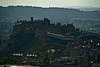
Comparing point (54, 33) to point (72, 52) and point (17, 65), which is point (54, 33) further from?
point (17, 65)

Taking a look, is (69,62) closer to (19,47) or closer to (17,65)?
(17,65)

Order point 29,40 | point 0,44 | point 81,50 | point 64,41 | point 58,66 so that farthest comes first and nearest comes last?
point 0,44, point 29,40, point 64,41, point 81,50, point 58,66

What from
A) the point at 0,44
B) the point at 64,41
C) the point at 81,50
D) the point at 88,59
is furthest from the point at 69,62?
the point at 0,44

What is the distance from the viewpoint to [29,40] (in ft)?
318

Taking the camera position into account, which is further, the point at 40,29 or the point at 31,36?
the point at 40,29

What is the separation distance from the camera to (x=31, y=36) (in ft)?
323

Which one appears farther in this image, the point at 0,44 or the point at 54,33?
the point at 0,44

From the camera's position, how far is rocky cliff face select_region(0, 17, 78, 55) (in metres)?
91.2

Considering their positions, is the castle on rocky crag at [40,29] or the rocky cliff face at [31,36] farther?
the castle on rocky crag at [40,29]

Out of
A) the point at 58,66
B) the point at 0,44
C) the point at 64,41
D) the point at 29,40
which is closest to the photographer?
the point at 58,66

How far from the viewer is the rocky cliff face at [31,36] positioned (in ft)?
299

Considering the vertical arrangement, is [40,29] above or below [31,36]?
above

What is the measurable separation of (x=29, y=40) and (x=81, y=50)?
89.9 feet

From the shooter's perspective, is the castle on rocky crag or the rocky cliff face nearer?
the rocky cliff face
